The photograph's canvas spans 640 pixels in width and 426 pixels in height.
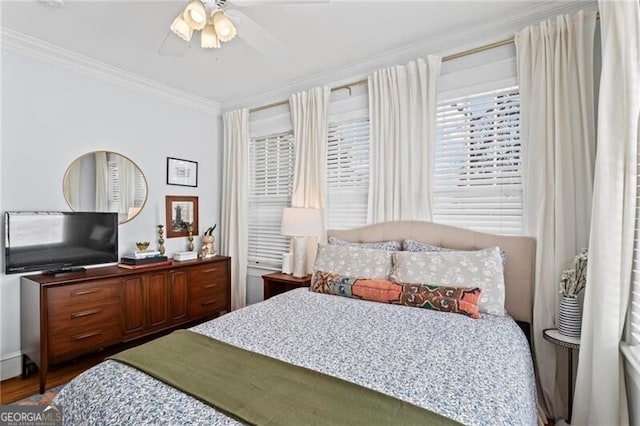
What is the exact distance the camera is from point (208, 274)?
3.65 meters

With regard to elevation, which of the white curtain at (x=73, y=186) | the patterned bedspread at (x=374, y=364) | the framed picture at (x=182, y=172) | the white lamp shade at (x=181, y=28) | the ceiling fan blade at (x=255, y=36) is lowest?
the patterned bedspread at (x=374, y=364)

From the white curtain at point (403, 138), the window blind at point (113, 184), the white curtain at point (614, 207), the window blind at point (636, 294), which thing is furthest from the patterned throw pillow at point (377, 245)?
the window blind at point (113, 184)

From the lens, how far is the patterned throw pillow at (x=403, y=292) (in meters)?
2.04

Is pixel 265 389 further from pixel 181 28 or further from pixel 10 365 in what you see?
pixel 10 365

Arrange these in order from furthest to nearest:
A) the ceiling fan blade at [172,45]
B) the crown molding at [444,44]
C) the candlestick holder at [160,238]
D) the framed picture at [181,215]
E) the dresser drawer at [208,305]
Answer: the framed picture at [181,215]
the candlestick holder at [160,238]
the dresser drawer at [208,305]
the crown molding at [444,44]
the ceiling fan blade at [172,45]

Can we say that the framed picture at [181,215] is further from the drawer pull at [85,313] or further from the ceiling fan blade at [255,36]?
the ceiling fan blade at [255,36]

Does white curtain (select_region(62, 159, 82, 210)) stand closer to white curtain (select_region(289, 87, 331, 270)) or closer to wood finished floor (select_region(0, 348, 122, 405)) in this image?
wood finished floor (select_region(0, 348, 122, 405))

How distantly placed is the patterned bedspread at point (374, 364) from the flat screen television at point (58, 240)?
179cm

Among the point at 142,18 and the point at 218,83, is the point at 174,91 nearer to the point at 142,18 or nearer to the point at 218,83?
the point at 218,83

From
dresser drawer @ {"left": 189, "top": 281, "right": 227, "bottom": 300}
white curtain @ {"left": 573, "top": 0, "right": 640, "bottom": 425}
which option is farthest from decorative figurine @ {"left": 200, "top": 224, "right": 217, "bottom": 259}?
white curtain @ {"left": 573, "top": 0, "right": 640, "bottom": 425}

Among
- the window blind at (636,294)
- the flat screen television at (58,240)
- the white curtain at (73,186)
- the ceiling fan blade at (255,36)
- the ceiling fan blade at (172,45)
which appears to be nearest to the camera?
the window blind at (636,294)

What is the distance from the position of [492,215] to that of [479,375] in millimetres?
1541

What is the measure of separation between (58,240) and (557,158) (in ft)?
12.7

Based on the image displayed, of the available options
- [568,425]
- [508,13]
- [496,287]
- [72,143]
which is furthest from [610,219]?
[72,143]
